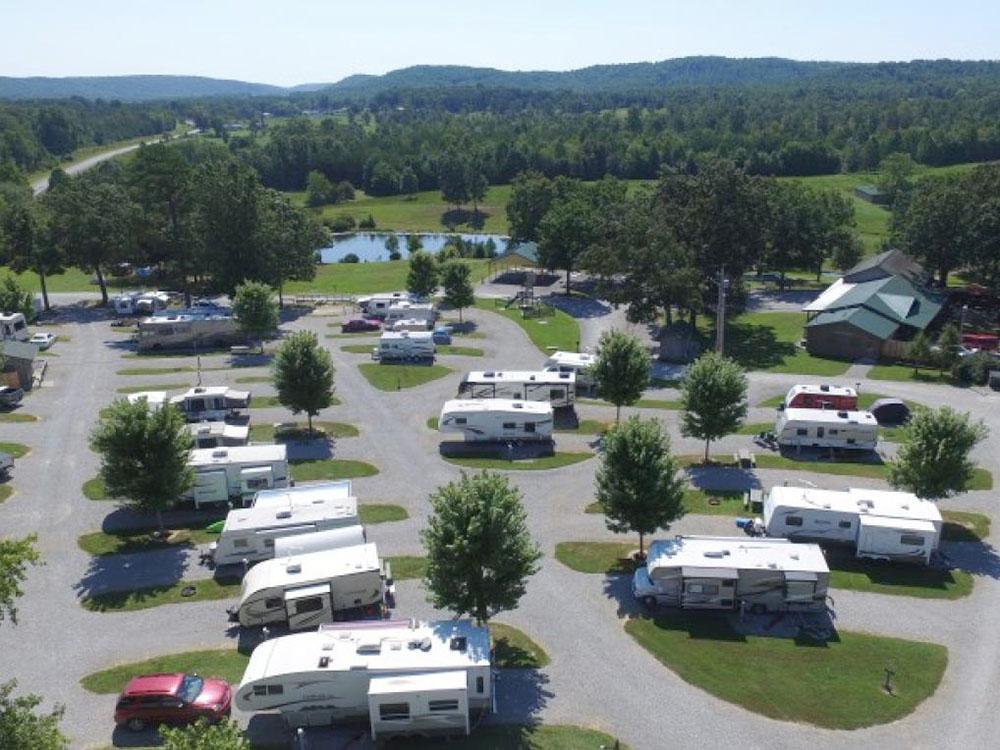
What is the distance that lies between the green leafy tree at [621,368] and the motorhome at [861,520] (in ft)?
37.6

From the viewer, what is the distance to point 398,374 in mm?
58125

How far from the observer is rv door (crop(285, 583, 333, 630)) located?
2797 centimetres

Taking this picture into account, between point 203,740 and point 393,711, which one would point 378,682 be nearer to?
point 393,711

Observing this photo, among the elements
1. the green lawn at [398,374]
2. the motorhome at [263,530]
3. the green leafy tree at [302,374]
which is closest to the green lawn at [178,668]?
the motorhome at [263,530]

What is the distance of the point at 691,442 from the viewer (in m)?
46.2

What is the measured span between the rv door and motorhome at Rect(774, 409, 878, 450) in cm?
2777

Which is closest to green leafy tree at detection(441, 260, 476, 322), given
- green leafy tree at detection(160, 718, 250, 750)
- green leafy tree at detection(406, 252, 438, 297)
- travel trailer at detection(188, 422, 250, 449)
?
green leafy tree at detection(406, 252, 438, 297)

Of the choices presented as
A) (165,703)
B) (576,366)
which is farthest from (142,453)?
(576,366)

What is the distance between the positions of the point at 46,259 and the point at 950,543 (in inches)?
3035

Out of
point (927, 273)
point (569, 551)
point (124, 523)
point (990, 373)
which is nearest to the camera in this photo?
point (569, 551)

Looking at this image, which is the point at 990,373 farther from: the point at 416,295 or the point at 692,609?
the point at 416,295

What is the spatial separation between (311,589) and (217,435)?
17130 millimetres

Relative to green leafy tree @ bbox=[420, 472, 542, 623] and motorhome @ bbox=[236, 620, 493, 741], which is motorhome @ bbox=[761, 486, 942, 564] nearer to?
green leafy tree @ bbox=[420, 472, 542, 623]

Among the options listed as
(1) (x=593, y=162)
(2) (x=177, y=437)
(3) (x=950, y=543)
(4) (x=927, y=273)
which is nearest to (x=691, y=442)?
(3) (x=950, y=543)
